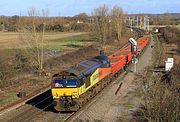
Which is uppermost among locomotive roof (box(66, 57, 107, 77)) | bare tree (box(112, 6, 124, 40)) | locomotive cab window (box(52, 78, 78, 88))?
bare tree (box(112, 6, 124, 40))

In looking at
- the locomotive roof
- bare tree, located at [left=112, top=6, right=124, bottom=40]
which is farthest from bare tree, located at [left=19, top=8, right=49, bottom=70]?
bare tree, located at [left=112, top=6, right=124, bottom=40]

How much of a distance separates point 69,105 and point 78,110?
0.99 m

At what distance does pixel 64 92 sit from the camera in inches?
821

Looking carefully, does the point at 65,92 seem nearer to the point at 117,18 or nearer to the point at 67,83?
the point at 67,83

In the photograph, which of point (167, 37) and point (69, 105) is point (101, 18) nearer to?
point (167, 37)

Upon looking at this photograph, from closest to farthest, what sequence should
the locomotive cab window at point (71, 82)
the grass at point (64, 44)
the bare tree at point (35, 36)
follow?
the locomotive cab window at point (71, 82), the bare tree at point (35, 36), the grass at point (64, 44)

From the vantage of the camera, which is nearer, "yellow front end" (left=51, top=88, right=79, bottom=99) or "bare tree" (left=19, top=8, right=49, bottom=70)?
"yellow front end" (left=51, top=88, right=79, bottom=99)

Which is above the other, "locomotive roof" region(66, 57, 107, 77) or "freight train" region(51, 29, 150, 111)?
Result: "locomotive roof" region(66, 57, 107, 77)

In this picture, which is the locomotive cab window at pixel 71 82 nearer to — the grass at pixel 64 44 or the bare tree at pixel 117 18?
the grass at pixel 64 44

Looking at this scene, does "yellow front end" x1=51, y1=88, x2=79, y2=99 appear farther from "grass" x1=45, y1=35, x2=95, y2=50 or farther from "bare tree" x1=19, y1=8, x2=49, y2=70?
"grass" x1=45, y1=35, x2=95, y2=50

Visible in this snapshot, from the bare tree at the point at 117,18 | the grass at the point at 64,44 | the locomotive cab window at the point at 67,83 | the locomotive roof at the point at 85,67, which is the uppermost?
the bare tree at the point at 117,18

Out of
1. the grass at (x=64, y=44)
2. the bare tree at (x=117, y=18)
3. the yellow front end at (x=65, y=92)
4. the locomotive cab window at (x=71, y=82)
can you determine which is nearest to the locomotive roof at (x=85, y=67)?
the locomotive cab window at (x=71, y=82)

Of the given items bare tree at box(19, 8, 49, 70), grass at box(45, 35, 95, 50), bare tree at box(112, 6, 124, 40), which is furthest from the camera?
bare tree at box(112, 6, 124, 40)

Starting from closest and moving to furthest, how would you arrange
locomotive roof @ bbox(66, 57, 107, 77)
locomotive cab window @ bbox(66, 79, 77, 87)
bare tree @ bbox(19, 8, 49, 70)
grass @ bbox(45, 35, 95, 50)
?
locomotive cab window @ bbox(66, 79, 77, 87), locomotive roof @ bbox(66, 57, 107, 77), bare tree @ bbox(19, 8, 49, 70), grass @ bbox(45, 35, 95, 50)
